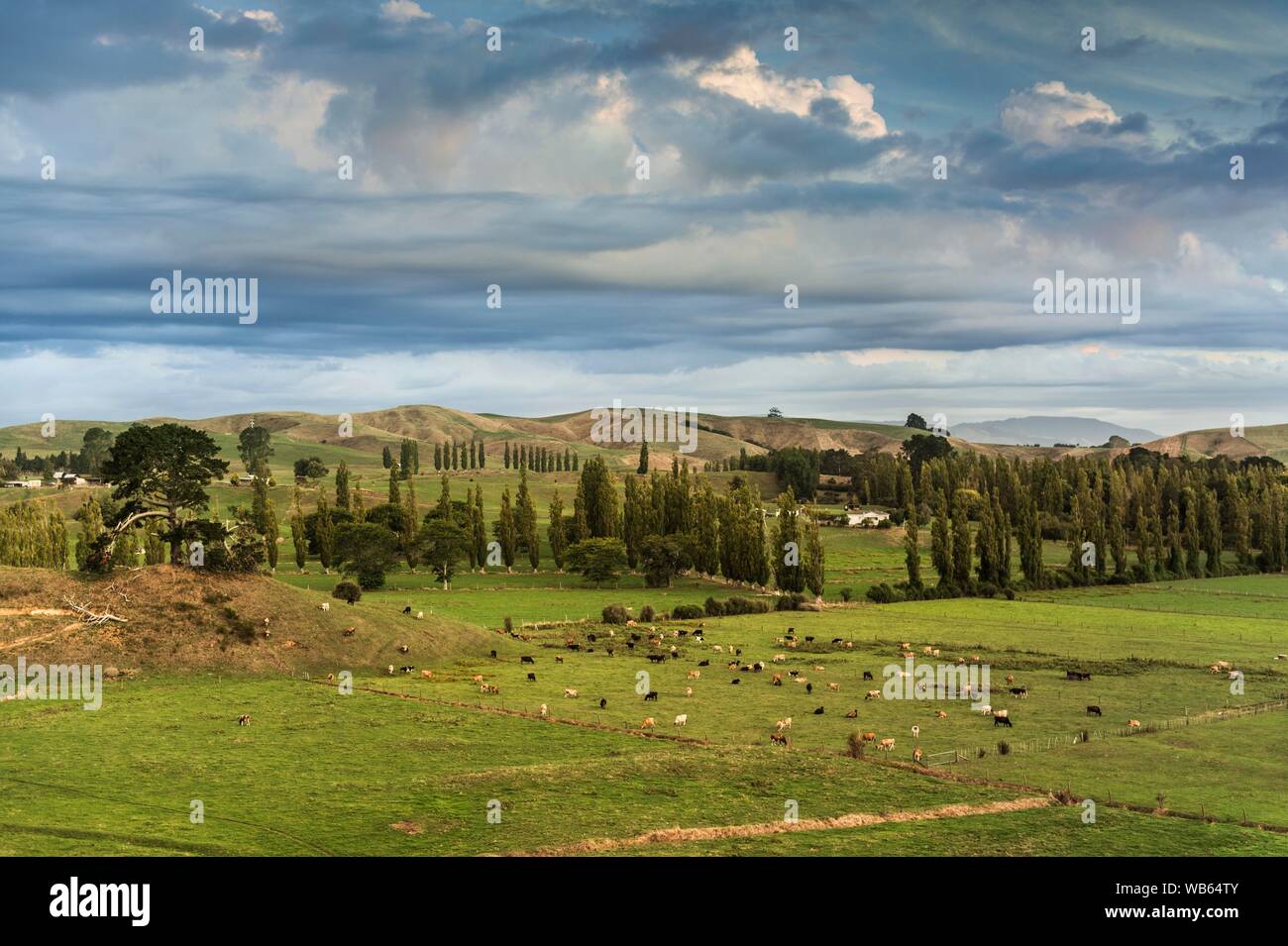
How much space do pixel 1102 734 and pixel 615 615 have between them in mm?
57887

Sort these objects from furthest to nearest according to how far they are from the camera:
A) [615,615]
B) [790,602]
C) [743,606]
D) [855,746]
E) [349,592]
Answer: [790,602] < [743,606] < [615,615] < [349,592] < [855,746]

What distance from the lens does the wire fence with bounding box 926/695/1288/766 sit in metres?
52.7

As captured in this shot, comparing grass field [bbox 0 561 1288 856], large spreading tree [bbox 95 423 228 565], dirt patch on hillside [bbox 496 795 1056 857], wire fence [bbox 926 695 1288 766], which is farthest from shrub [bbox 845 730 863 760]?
large spreading tree [bbox 95 423 228 565]

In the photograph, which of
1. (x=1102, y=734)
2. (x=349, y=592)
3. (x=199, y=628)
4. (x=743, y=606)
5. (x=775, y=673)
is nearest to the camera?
(x=1102, y=734)

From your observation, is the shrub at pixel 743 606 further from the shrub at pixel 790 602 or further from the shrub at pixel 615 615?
the shrub at pixel 615 615

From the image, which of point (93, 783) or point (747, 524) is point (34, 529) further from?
point (93, 783)

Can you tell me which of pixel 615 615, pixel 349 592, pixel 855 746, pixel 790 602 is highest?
pixel 349 592

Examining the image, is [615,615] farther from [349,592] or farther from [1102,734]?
[1102,734]

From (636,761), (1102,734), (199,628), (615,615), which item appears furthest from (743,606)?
(636,761)

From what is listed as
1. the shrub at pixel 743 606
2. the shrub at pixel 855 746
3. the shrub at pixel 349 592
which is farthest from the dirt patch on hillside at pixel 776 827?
the shrub at pixel 743 606

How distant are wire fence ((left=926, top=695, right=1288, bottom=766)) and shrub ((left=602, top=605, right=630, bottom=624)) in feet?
184

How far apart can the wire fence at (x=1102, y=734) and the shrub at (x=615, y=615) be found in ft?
184

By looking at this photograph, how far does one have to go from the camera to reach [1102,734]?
2271 inches

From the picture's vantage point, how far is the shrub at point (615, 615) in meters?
108
